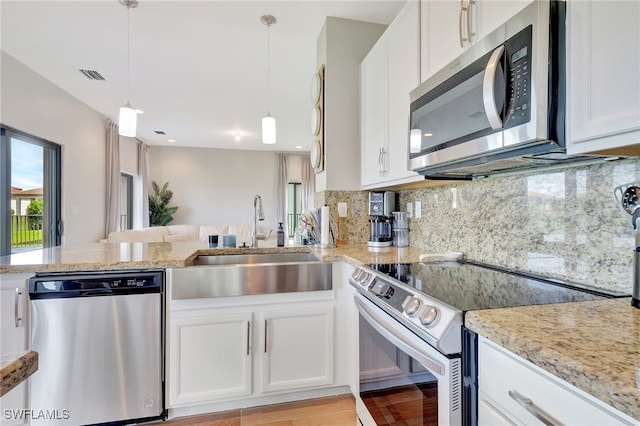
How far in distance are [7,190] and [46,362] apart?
260 cm

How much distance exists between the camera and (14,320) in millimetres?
1445

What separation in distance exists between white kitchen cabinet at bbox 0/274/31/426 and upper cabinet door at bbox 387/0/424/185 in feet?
6.70

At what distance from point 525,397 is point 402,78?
163 cm

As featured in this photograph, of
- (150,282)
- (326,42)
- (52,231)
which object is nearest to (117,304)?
(150,282)

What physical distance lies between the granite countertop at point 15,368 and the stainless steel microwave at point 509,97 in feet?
4.09

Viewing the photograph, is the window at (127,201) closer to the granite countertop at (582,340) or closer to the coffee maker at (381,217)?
the coffee maker at (381,217)

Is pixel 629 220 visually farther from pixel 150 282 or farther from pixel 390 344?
pixel 150 282

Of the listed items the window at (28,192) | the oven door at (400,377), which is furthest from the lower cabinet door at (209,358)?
the window at (28,192)

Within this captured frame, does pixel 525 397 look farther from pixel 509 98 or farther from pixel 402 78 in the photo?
pixel 402 78

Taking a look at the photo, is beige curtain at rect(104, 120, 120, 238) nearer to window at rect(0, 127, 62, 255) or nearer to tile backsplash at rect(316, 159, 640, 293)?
window at rect(0, 127, 62, 255)

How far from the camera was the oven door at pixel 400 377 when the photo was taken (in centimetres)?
83

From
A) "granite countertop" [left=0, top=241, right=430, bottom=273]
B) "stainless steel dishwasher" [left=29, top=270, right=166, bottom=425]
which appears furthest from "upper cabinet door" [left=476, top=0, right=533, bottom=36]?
"stainless steel dishwasher" [left=29, top=270, right=166, bottom=425]

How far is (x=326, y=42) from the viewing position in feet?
7.72

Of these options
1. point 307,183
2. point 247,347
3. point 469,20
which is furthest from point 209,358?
point 307,183
